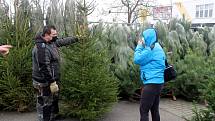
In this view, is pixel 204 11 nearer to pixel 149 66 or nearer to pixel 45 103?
pixel 45 103

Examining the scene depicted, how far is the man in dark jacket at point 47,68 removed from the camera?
5422mm

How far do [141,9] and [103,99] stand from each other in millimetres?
28001

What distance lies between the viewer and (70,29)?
23.9 feet

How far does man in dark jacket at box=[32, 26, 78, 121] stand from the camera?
542 cm

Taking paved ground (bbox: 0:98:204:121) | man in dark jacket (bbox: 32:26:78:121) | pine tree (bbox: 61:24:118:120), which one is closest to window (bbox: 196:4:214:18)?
paved ground (bbox: 0:98:204:121)

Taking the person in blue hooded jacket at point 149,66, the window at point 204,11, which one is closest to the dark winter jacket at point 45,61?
the person in blue hooded jacket at point 149,66

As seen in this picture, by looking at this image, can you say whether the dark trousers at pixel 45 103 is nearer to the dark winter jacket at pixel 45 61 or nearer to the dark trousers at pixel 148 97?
the dark winter jacket at pixel 45 61

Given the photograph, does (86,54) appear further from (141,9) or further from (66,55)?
(141,9)

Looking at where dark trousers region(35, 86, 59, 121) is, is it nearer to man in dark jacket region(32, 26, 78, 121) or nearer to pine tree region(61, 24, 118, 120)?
man in dark jacket region(32, 26, 78, 121)

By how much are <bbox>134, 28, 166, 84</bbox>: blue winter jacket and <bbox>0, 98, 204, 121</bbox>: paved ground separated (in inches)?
59.3

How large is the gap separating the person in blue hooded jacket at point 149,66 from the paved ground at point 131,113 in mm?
1443

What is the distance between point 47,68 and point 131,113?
226 cm

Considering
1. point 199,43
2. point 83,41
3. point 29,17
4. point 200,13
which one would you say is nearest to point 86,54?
point 83,41

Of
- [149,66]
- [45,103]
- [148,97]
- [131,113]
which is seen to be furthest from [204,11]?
[148,97]
